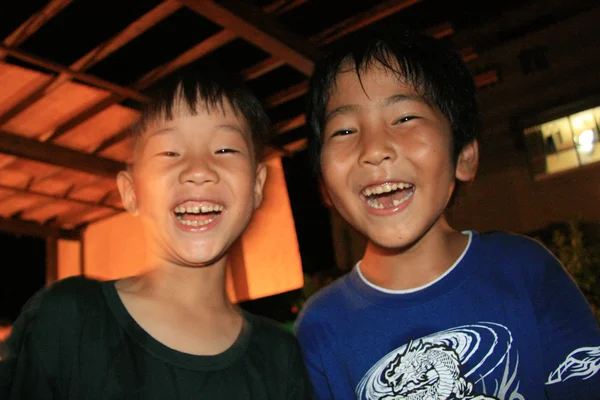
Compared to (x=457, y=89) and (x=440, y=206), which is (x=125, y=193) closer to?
(x=440, y=206)

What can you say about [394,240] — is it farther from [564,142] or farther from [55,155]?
[55,155]

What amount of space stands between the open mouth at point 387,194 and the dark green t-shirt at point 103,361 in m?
0.61

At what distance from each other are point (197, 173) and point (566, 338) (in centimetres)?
123

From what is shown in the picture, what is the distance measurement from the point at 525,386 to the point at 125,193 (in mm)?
1419

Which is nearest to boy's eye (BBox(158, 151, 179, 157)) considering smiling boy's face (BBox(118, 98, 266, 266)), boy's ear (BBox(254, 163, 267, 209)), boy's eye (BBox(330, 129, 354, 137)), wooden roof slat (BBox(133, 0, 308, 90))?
smiling boy's face (BBox(118, 98, 266, 266))

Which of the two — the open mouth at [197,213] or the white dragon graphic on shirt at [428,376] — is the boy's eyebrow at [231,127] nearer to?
the open mouth at [197,213]

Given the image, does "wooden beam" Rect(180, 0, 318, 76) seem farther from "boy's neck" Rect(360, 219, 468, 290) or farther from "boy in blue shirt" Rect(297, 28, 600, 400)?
"boy's neck" Rect(360, 219, 468, 290)

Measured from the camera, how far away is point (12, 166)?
763 cm

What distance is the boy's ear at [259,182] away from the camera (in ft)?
5.79

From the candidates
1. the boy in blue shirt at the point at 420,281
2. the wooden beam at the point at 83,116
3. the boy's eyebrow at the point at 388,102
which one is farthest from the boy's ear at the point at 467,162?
the wooden beam at the point at 83,116

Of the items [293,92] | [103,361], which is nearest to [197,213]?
[103,361]

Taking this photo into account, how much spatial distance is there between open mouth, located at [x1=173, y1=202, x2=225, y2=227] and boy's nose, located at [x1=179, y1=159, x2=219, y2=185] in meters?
0.08

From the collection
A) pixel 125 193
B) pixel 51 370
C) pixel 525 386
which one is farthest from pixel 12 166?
pixel 525 386

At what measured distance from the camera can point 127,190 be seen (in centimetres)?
171
